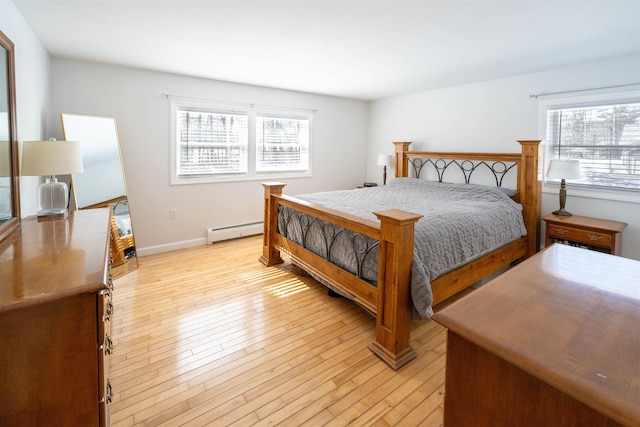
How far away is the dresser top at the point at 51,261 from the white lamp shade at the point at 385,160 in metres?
4.21

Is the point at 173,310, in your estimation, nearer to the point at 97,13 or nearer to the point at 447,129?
the point at 97,13

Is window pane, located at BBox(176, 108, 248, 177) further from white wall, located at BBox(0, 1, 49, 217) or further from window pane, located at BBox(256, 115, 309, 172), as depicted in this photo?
white wall, located at BBox(0, 1, 49, 217)

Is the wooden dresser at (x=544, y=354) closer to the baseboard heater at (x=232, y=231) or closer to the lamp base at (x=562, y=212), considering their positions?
the lamp base at (x=562, y=212)

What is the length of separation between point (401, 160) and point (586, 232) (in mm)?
2552

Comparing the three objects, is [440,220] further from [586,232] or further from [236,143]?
[236,143]

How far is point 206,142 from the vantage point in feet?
14.4

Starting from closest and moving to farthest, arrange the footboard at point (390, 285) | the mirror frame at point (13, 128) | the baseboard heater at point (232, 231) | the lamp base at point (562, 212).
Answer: the mirror frame at point (13, 128)
the footboard at point (390, 285)
the lamp base at point (562, 212)
the baseboard heater at point (232, 231)

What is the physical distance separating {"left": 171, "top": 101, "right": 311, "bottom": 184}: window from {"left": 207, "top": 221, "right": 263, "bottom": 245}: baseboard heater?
692 mm

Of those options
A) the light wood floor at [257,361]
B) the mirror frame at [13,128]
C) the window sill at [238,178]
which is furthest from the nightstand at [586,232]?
the mirror frame at [13,128]

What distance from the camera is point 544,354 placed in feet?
2.20

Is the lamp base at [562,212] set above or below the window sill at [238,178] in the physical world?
below

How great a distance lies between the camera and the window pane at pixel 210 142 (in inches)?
166

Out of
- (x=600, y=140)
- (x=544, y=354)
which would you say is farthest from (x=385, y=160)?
(x=544, y=354)

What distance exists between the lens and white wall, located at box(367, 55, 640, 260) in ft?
10.5
